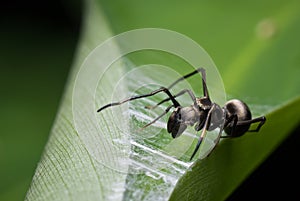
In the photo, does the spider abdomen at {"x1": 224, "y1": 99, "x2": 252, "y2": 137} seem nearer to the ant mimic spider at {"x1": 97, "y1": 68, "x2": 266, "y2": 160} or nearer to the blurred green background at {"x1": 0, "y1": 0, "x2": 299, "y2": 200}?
the ant mimic spider at {"x1": 97, "y1": 68, "x2": 266, "y2": 160}

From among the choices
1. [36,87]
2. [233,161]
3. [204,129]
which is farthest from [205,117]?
[36,87]

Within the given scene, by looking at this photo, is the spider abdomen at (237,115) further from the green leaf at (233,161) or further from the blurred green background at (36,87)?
the blurred green background at (36,87)

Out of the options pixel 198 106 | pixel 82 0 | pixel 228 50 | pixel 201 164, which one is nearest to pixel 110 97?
pixel 198 106

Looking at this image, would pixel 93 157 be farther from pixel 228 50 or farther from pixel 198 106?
pixel 228 50

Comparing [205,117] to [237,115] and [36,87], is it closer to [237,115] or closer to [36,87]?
[237,115]

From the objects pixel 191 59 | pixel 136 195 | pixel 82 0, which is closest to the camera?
pixel 136 195

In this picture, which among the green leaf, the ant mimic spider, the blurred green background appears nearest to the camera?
the green leaf

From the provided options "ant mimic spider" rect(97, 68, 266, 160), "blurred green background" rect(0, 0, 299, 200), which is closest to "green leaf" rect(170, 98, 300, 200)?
"ant mimic spider" rect(97, 68, 266, 160)
